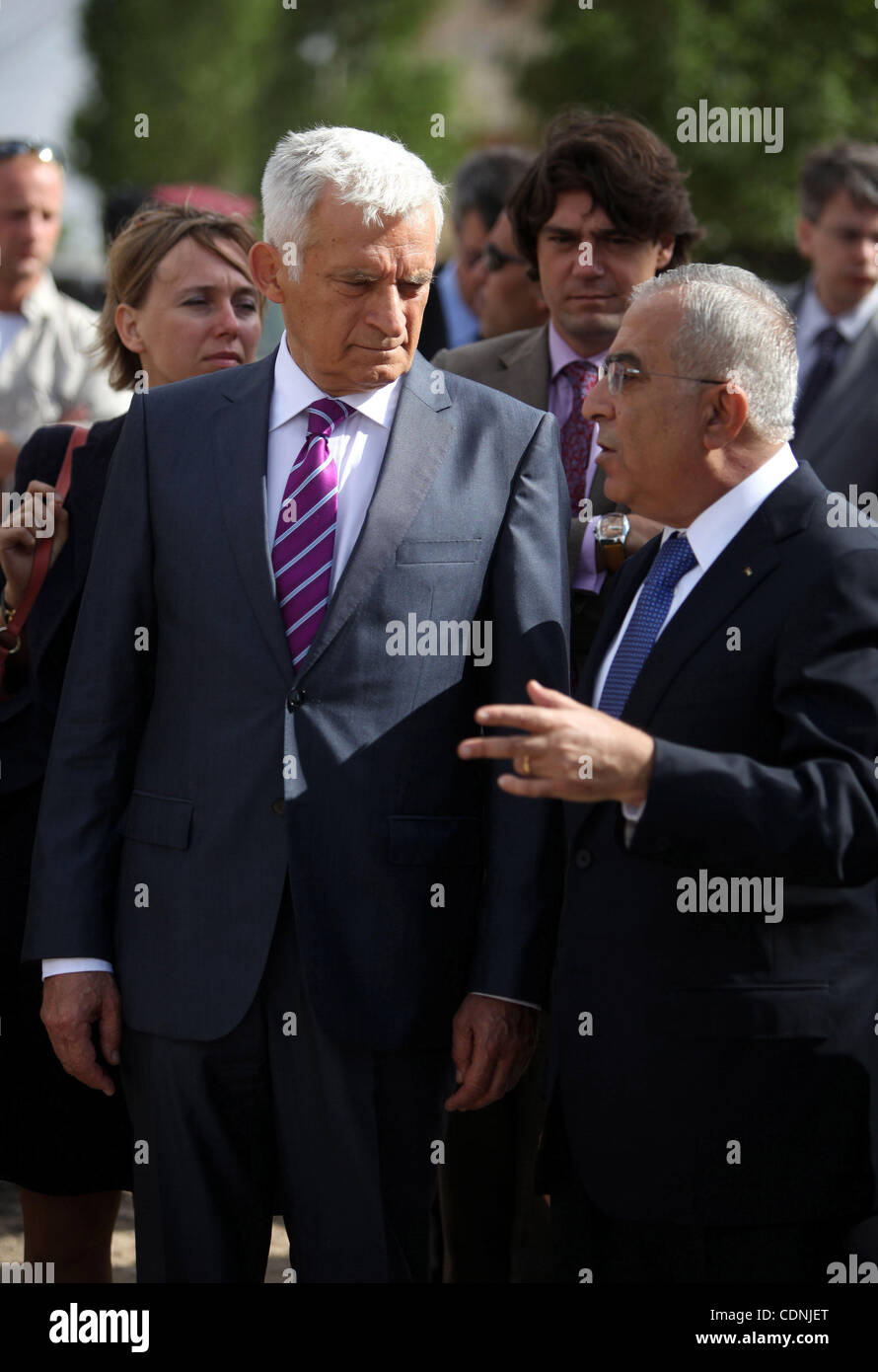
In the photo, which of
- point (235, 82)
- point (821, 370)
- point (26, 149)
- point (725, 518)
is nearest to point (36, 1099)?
point (725, 518)

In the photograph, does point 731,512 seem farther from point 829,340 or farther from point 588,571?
point 829,340

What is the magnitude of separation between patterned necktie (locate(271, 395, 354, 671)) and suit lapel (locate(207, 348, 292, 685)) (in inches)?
1.6

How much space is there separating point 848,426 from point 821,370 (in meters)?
0.70

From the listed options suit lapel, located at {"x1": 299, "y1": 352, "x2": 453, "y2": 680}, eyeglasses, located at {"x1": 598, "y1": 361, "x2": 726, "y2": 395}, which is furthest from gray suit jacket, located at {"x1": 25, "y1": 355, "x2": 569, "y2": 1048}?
eyeglasses, located at {"x1": 598, "y1": 361, "x2": 726, "y2": 395}

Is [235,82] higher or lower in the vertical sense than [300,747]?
higher

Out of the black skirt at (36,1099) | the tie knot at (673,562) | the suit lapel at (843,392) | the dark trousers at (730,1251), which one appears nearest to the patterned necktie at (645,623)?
the tie knot at (673,562)

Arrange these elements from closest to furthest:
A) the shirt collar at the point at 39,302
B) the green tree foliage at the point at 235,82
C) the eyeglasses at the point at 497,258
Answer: the eyeglasses at the point at 497,258, the shirt collar at the point at 39,302, the green tree foliage at the point at 235,82

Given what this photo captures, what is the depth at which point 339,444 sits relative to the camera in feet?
10.7

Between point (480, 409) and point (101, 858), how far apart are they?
1.10 metres

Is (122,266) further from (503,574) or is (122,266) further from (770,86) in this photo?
(770,86)

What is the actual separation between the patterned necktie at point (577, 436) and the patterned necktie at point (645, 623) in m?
0.93

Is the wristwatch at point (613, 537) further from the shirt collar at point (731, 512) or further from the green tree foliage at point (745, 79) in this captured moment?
the green tree foliage at point (745, 79)

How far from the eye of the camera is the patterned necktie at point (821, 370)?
21.2ft
